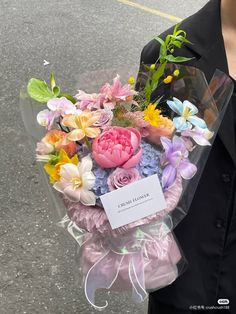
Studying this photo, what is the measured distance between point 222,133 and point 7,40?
4.77 meters

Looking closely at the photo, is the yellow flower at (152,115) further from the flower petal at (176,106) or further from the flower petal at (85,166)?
the flower petal at (85,166)

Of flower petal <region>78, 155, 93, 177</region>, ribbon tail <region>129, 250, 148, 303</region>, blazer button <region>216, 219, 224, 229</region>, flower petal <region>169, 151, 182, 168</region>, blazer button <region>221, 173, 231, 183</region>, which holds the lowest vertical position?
blazer button <region>216, 219, 224, 229</region>

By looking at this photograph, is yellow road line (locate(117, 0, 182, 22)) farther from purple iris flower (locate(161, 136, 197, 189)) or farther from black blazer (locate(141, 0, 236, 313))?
purple iris flower (locate(161, 136, 197, 189))

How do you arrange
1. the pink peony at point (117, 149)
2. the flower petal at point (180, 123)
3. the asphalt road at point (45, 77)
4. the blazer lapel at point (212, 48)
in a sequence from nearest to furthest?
the pink peony at point (117, 149), the flower petal at point (180, 123), the blazer lapel at point (212, 48), the asphalt road at point (45, 77)

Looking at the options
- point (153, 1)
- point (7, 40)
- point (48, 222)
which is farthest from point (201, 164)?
point (153, 1)

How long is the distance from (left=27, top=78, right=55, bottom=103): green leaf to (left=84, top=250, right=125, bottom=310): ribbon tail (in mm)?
389

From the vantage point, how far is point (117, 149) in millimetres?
1205

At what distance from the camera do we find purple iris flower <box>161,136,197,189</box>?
1276mm

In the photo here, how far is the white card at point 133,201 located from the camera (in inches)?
48.2

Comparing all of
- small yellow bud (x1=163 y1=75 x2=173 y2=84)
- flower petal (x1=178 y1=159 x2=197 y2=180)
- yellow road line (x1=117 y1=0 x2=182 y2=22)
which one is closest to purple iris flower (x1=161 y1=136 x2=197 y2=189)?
flower petal (x1=178 y1=159 x2=197 y2=180)

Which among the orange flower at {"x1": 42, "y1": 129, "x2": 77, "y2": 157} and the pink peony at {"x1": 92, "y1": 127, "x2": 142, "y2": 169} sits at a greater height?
the pink peony at {"x1": 92, "y1": 127, "x2": 142, "y2": 169}

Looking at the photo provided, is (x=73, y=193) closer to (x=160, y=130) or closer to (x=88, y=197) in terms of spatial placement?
(x=88, y=197)

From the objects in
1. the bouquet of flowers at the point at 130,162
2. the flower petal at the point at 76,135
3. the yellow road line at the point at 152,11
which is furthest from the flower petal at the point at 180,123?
the yellow road line at the point at 152,11

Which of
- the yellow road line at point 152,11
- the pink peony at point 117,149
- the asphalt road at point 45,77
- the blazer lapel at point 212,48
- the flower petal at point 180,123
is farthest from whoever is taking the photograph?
the yellow road line at point 152,11
